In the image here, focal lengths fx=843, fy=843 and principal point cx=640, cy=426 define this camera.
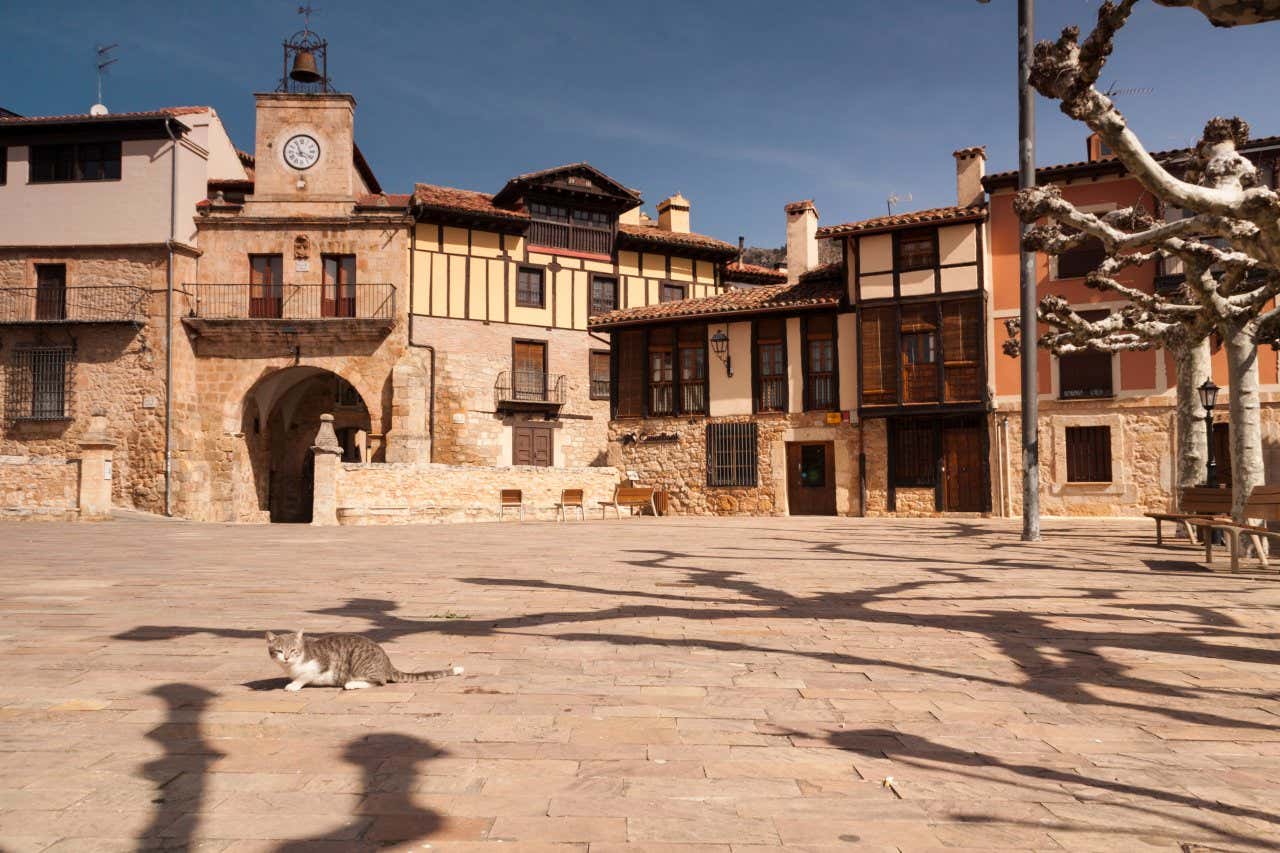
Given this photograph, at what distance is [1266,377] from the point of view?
19.4 metres

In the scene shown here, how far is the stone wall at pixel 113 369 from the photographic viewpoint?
24844 millimetres

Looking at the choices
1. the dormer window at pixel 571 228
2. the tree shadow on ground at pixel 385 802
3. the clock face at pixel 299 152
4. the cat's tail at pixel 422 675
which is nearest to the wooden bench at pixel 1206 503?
the cat's tail at pixel 422 675

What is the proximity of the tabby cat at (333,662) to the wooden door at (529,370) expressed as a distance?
2352 centimetres

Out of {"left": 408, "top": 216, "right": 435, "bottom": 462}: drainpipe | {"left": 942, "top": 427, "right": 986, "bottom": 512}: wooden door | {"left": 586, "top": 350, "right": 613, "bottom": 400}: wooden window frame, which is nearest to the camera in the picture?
{"left": 942, "top": 427, "right": 986, "bottom": 512}: wooden door

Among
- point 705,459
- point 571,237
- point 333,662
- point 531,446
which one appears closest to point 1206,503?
point 333,662

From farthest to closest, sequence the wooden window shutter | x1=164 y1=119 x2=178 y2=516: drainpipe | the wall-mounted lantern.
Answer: the wooden window shutter
x1=164 y1=119 x2=178 y2=516: drainpipe
the wall-mounted lantern

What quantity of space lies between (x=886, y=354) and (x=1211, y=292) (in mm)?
11696

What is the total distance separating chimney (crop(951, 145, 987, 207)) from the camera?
72.2 feet

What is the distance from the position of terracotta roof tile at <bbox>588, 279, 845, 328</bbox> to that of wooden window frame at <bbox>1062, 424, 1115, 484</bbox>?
22.0ft

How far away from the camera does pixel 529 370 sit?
90.7ft

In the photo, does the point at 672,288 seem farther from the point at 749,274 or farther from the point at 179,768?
the point at 179,768

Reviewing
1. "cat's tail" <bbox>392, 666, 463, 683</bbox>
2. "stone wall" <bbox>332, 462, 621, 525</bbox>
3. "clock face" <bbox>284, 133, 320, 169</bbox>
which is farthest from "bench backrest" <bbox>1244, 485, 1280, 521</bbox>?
"clock face" <bbox>284, 133, 320, 169</bbox>

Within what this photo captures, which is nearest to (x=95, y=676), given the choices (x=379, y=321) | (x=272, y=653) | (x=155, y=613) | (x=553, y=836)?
(x=272, y=653)

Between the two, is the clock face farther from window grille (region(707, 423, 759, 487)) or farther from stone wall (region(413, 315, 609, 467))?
window grille (region(707, 423, 759, 487))
